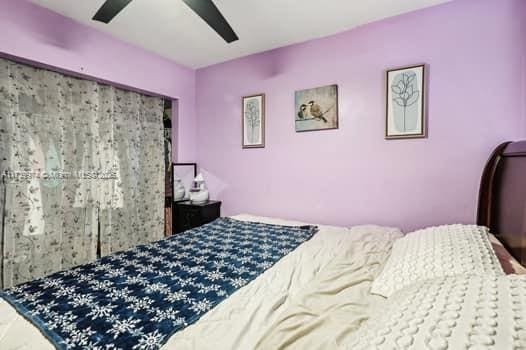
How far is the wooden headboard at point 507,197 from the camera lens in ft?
4.07

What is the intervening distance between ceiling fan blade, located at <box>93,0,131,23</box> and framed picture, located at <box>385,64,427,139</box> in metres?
2.03

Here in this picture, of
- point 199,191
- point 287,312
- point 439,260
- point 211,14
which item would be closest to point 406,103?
point 439,260

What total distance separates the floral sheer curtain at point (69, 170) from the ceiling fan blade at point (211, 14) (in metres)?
1.55

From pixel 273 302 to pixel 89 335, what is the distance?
623 mm

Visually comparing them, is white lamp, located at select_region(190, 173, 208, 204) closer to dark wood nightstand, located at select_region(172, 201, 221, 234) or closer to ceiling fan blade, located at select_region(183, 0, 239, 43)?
dark wood nightstand, located at select_region(172, 201, 221, 234)

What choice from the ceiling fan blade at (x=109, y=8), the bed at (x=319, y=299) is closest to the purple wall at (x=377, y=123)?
the bed at (x=319, y=299)

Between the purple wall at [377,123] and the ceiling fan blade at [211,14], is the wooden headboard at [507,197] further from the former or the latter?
the ceiling fan blade at [211,14]

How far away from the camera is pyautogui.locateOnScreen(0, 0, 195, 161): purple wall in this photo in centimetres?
192

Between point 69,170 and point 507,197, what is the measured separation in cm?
331

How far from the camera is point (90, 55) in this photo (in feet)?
7.68

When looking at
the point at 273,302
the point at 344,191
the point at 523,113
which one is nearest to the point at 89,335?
the point at 273,302

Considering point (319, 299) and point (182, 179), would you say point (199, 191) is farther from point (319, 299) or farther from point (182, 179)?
point (319, 299)

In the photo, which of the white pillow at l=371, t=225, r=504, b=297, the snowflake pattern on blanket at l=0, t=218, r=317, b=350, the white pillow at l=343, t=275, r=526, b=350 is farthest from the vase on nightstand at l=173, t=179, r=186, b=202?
the white pillow at l=343, t=275, r=526, b=350

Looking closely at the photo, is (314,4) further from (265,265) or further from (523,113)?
(265,265)
